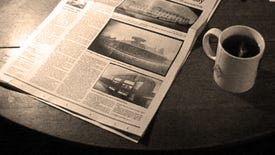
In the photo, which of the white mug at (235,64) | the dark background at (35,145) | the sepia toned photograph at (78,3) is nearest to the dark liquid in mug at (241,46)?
the white mug at (235,64)

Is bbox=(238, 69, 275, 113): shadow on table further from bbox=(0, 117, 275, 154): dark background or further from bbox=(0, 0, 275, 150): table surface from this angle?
bbox=(0, 117, 275, 154): dark background

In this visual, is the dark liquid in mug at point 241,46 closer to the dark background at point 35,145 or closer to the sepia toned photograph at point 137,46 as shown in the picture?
the sepia toned photograph at point 137,46

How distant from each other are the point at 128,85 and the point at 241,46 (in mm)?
198

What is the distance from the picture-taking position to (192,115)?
2.03 feet

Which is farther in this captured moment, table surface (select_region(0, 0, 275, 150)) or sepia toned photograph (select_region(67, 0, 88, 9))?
sepia toned photograph (select_region(67, 0, 88, 9))

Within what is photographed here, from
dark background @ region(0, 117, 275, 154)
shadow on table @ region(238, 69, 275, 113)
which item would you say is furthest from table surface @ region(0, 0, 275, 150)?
dark background @ region(0, 117, 275, 154)

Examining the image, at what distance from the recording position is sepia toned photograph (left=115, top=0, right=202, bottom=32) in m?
0.74

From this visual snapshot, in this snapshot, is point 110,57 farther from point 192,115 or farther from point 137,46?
point 192,115

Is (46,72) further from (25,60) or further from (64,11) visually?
(64,11)

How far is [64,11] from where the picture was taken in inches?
30.8

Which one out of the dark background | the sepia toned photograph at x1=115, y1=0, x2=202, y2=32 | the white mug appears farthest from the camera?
the dark background

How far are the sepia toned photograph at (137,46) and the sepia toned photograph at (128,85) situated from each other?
2 centimetres

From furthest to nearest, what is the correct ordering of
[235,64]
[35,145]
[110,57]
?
1. [35,145]
2. [110,57]
3. [235,64]

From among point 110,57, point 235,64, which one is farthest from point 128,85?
point 235,64
